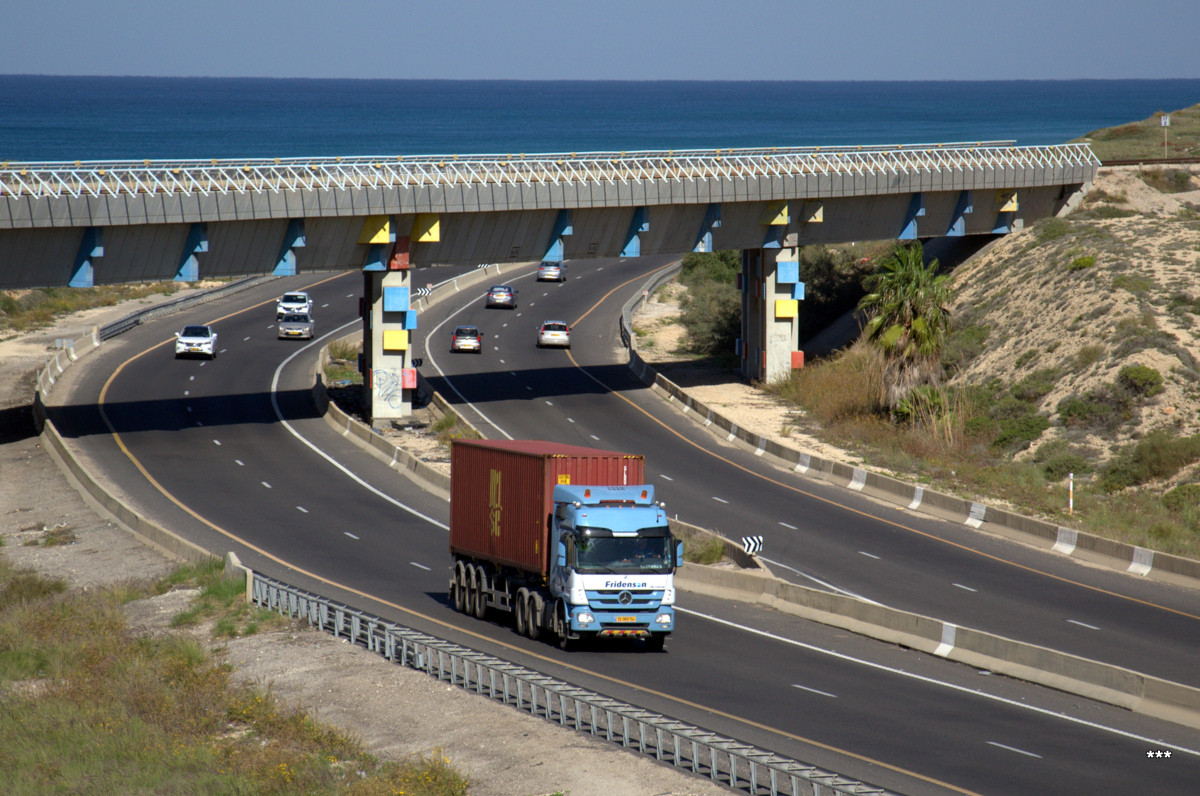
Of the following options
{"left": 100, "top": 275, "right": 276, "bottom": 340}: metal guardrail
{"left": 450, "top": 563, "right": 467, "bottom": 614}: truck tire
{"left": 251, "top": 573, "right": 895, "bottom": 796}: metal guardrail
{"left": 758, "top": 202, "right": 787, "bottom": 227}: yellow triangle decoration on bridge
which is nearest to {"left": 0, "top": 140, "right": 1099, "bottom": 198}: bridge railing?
{"left": 758, "top": 202, "right": 787, "bottom": 227}: yellow triangle decoration on bridge

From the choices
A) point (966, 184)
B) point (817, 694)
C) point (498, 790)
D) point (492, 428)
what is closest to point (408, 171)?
point (492, 428)

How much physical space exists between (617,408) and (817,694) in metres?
34.0

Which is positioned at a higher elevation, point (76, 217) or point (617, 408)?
point (76, 217)

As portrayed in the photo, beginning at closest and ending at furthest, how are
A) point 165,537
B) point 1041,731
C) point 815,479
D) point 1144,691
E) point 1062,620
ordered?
point 1041,731 < point 1144,691 < point 1062,620 < point 165,537 < point 815,479

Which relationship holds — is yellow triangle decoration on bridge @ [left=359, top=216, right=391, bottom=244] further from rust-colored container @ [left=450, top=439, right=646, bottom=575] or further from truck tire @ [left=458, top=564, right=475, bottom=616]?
truck tire @ [left=458, top=564, right=475, bottom=616]

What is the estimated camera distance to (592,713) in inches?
764

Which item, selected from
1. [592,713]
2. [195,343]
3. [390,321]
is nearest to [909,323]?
[390,321]

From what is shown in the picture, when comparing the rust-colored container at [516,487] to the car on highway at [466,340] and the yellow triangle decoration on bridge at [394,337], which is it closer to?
→ the yellow triangle decoration on bridge at [394,337]

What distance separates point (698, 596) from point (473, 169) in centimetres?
2581

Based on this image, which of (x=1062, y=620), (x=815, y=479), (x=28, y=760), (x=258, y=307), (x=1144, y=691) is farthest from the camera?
(x=258, y=307)

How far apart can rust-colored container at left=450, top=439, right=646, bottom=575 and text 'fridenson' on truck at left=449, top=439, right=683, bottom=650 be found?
2 centimetres

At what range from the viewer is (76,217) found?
1698 inches

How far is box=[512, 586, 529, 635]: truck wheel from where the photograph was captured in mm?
26281

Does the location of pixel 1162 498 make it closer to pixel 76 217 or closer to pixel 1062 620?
pixel 1062 620
